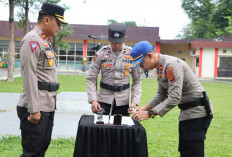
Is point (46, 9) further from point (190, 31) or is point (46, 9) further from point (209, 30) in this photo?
point (190, 31)

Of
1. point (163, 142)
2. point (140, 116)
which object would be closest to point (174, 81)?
point (140, 116)

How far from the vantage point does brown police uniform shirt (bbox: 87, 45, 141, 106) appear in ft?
11.7

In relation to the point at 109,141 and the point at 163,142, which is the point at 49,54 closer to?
the point at 109,141

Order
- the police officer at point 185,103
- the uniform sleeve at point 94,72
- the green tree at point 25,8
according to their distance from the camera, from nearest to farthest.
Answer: the police officer at point 185,103 < the uniform sleeve at point 94,72 < the green tree at point 25,8

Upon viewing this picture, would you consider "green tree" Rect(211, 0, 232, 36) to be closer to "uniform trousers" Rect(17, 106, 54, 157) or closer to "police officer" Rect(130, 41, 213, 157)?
"police officer" Rect(130, 41, 213, 157)

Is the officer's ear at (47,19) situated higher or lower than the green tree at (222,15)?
lower

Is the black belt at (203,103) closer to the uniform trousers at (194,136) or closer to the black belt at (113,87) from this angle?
the uniform trousers at (194,136)

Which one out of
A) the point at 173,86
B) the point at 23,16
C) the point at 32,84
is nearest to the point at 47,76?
the point at 32,84

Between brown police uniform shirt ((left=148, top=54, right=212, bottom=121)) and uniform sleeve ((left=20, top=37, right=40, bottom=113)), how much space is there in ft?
3.90

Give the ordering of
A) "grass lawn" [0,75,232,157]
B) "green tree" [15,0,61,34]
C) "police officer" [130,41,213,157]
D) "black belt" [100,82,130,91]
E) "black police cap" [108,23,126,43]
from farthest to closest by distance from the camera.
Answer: "green tree" [15,0,61,34] < "grass lawn" [0,75,232,157] < "black belt" [100,82,130,91] < "black police cap" [108,23,126,43] < "police officer" [130,41,213,157]

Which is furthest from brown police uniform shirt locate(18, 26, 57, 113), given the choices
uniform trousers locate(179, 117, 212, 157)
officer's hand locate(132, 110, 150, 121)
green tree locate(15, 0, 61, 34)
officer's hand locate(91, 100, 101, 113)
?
green tree locate(15, 0, 61, 34)

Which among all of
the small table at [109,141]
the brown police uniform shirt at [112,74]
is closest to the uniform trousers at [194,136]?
the small table at [109,141]

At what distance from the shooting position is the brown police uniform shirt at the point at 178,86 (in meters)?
2.65

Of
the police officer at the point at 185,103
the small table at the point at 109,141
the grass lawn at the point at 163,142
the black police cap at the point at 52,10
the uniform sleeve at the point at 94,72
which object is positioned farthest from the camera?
the grass lawn at the point at 163,142
